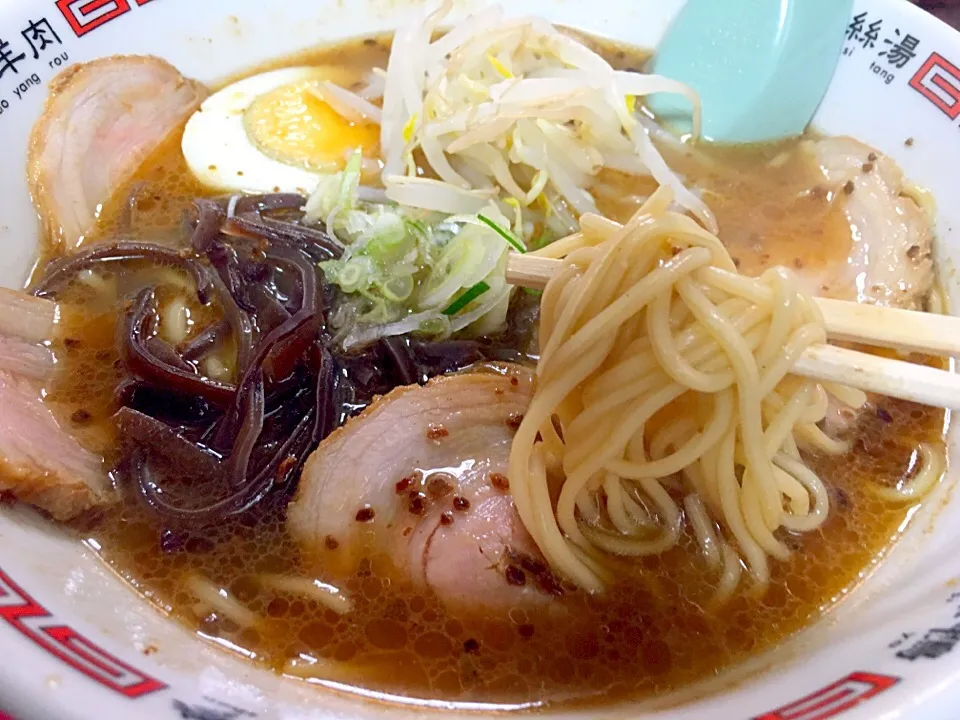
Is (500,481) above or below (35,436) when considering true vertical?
below

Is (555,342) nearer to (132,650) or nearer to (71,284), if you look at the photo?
(132,650)

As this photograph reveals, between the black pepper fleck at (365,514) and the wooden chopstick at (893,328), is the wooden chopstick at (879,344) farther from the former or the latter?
the black pepper fleck at (365,514)

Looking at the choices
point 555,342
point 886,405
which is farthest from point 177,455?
point 886,405

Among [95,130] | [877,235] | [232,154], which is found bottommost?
[877,235]

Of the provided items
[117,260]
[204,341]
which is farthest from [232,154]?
[204,341]

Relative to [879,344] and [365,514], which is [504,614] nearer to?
[365,514]

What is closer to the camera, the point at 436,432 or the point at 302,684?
the point at 302,684

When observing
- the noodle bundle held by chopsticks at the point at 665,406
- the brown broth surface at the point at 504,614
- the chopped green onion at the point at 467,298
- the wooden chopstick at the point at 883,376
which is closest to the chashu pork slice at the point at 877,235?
the brown broth surface at the point at 504,614

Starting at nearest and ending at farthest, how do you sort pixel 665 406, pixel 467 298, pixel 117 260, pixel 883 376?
pixel 883 376
pixel 665 406
pixel 467 298
pixel 117 260
